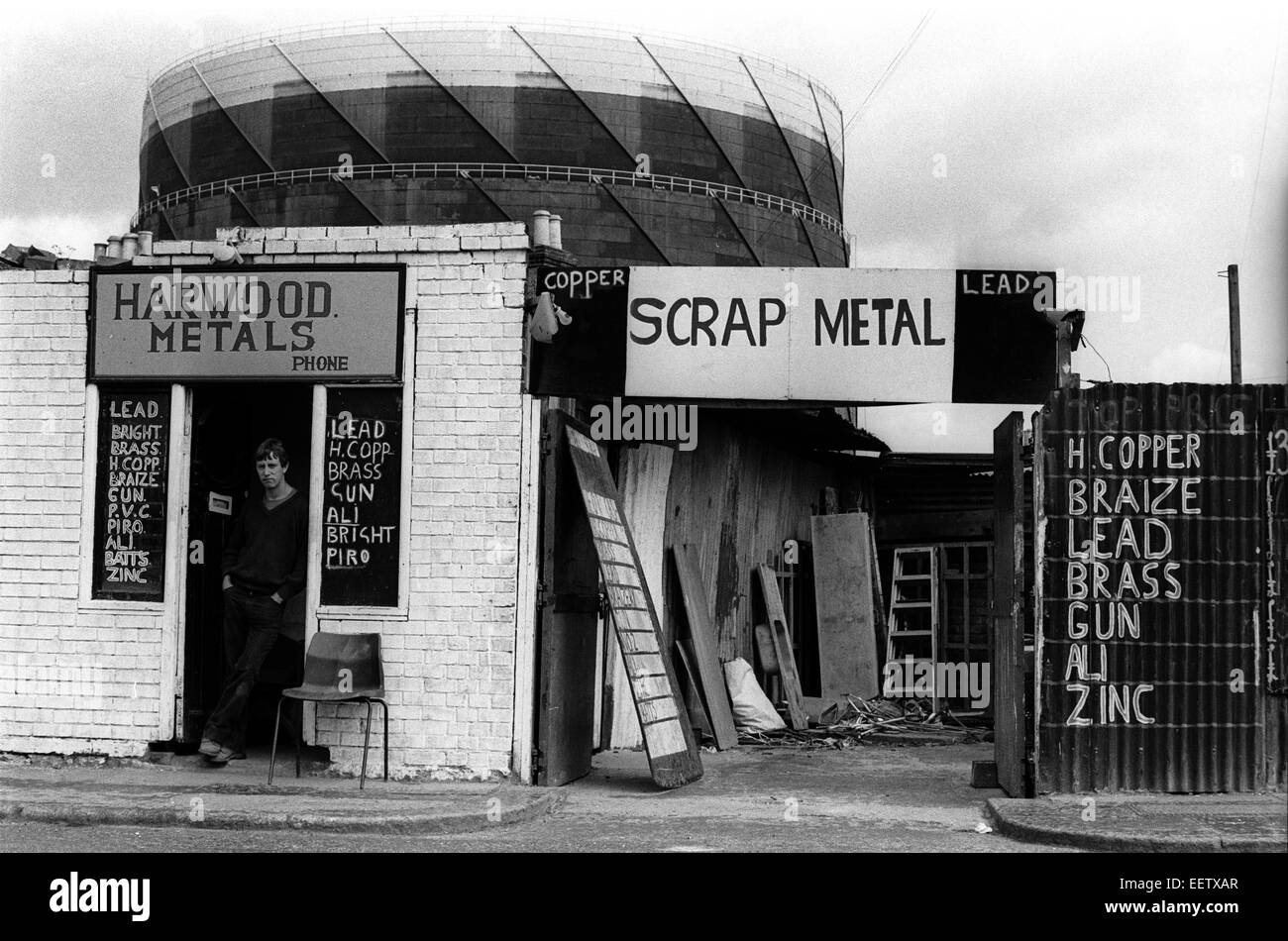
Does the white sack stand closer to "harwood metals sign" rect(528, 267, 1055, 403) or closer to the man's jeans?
"harwood metals sign" rect(528, 267, 1055, 403)

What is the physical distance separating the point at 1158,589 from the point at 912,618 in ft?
28.2

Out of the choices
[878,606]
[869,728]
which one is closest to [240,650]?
[869,728]

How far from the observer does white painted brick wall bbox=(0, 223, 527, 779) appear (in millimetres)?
9969

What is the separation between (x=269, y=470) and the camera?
34.2 ft

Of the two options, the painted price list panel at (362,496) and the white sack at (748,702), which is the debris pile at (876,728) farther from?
the painted price list panel at (362,496)

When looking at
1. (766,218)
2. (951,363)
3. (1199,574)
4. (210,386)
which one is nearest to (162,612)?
(210,386)

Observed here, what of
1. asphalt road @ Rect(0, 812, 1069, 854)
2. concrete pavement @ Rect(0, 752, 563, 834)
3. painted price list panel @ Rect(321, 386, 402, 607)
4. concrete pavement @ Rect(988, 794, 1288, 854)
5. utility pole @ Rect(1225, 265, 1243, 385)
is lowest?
asphalt road @ Rect(0, 812, 1069, 854)

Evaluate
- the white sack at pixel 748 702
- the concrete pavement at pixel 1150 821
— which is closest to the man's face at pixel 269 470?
the concrete pavement at pixel 1150 821

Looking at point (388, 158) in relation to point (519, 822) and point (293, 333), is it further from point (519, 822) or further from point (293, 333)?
point (519, 822)

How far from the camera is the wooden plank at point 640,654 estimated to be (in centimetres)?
1000

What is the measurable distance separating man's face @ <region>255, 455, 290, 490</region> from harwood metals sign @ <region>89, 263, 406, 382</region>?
1.92 feet

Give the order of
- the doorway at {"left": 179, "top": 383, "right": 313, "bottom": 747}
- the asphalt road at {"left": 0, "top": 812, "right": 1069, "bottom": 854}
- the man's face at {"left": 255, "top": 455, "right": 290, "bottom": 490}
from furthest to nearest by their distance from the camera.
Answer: the doorway at {"left": 179, "top": 383, "right": 313, "bottom": 747}
the man's face at {"left": 255, "top": 455, "right": 290, "bottom": 490}
the asphalt road at {"left": 0, "top": 812, "right": 1069, "bottom": 854}

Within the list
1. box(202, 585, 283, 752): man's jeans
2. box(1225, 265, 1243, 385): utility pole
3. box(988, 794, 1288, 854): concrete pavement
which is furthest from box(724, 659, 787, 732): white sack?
box(1225, 265, 1243, 385): utility pole

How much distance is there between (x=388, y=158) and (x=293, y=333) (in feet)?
107
